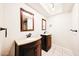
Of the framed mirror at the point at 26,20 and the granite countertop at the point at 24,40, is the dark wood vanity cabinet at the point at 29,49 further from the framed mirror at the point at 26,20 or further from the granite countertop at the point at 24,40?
the framed mirror at the point at 26,20

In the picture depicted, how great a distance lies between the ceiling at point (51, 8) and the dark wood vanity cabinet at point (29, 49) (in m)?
0.41

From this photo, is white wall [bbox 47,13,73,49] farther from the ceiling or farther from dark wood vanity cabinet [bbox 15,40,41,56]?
dark wood vanity cabinet [bbox 15,40,41,56]

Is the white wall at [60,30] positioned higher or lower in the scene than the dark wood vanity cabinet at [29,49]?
higher

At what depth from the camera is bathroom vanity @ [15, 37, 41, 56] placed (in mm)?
1125

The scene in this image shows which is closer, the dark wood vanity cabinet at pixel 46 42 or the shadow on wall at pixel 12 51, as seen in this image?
the shadow on wall at pixel 12 51

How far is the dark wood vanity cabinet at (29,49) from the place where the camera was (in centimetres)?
113

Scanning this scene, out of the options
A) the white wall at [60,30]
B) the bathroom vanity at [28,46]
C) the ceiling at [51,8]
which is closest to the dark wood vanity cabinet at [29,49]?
the bathroom vanity at [28,46]

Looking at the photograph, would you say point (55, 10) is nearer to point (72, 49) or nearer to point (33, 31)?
point (33, 31)

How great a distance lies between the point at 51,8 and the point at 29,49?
2.01 feet

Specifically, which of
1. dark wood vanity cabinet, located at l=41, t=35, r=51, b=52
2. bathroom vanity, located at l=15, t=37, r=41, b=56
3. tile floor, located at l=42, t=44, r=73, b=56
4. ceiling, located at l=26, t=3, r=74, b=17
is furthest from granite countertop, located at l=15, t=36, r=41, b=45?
ceiling, located at l=26, t=3, r=74, b=17

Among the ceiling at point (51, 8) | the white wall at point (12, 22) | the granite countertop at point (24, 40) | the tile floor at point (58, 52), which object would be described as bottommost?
the tile floor at point (58, 52)

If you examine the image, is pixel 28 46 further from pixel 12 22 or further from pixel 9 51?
pixel 12 22

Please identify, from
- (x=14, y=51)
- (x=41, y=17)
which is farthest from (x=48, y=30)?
(x=14, y=51)

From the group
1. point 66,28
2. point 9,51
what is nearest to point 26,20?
point 9,51
